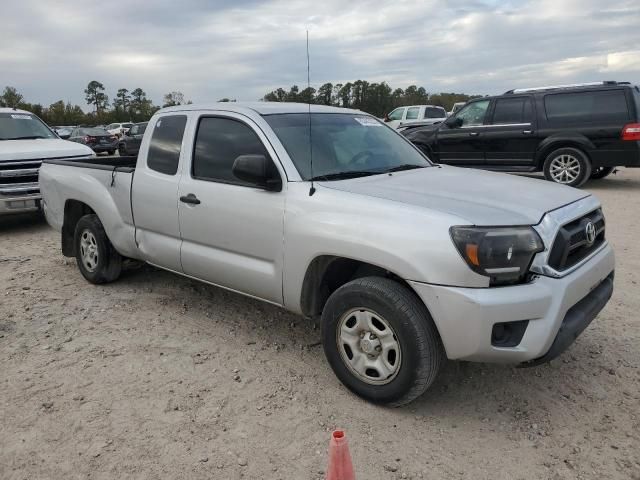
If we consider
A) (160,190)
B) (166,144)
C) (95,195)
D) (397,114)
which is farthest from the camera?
(397,114)

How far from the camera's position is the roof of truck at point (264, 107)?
4.07 metres

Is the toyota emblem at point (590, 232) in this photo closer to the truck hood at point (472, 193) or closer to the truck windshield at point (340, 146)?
the truck hood at point (472, 193)

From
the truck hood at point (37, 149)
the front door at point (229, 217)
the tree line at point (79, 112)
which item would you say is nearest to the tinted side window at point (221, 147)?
the front door at point (229, 217)

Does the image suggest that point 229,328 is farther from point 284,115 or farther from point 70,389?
point 284,115

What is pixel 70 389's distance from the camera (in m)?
3.47

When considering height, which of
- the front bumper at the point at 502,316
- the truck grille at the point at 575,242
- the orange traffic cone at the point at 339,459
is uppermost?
the truck grille at the point at 575,242

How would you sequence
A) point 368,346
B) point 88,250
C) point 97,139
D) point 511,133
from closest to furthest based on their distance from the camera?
point 368,346 → point 88,250 → point 511,133 → point 97,139

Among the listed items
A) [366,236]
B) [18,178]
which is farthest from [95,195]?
[18,178]

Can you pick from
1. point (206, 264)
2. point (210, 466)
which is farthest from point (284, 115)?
point (210, 466)

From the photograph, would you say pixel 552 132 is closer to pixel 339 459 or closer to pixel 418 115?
pixel 339 459

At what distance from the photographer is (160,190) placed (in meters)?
4.41

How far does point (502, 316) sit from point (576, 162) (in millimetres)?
8865

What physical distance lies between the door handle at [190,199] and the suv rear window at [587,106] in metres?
8.77

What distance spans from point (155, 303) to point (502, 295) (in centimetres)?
Answer: 333
